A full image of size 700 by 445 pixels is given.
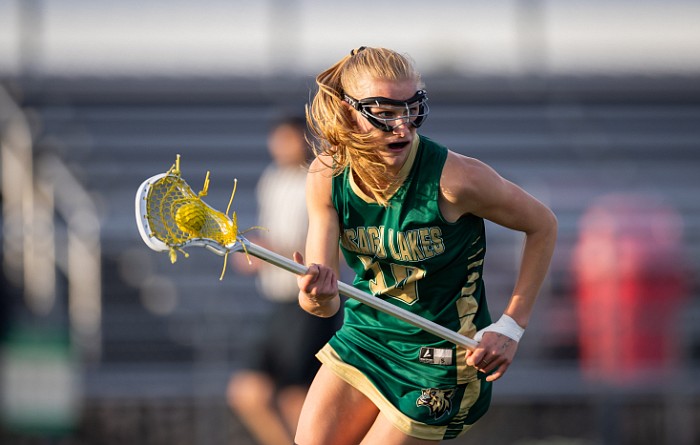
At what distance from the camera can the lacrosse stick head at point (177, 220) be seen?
357 cm

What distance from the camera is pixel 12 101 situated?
34.7ft

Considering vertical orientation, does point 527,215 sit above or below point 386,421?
above

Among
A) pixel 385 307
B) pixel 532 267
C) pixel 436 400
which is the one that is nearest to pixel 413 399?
pixel 436 400

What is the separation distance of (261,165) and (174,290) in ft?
5.92

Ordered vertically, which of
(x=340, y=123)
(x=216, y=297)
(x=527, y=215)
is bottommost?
(x=216, y=297)

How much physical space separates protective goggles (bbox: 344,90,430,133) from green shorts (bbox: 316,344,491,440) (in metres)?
0.80

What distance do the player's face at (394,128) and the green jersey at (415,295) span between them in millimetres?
90

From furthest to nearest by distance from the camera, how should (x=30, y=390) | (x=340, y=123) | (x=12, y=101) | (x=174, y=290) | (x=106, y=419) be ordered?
1. (x=12, y=101)
2. (x=174, y=290)
3. (x=106, y=419)
4. (x=30, y=390)
5. (x=340, y=123)

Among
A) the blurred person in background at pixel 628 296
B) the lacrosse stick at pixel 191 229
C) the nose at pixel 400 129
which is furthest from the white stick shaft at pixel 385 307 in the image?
the blurred person in background at pixel 628 296

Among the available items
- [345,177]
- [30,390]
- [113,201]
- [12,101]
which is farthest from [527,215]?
[12,101]

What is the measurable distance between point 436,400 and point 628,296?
4.33m

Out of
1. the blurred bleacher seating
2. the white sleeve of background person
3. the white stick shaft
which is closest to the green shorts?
the white stick shaft

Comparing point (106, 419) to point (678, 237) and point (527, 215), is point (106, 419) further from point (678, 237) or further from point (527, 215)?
point (527, 215)

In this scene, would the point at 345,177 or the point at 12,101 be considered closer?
the point at 345,177
